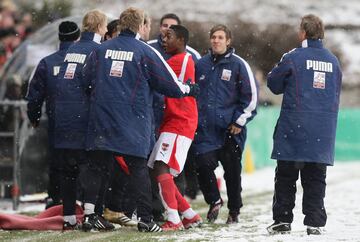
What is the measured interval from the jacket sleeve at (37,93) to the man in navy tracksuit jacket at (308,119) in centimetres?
245

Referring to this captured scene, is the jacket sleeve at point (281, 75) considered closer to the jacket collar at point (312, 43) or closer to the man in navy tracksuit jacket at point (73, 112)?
the jacket collar at point (312, 43)

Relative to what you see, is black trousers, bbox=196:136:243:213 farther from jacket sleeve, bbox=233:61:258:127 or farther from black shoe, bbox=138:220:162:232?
black shoe, bbox=138:220:162:232

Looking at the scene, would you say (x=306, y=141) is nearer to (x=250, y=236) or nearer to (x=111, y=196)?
(x=250, y=236)

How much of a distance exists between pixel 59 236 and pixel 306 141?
243cm

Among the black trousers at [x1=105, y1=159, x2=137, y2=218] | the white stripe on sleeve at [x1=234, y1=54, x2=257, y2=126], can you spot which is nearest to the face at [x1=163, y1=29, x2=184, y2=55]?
the white stripe on sleeve at [x1=234, y1=54, x2=257, y2=126]

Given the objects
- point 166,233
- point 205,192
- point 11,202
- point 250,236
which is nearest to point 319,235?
point 250,236

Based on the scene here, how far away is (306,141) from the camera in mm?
12234

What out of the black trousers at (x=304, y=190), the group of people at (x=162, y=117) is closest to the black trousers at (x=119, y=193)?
the group of people at (x=162, y=117)

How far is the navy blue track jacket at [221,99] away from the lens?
13969mm

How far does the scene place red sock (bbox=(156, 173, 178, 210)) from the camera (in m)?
12.9

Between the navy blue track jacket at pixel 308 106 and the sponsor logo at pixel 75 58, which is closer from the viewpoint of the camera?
the navy blue track jacket at pixel 308 106

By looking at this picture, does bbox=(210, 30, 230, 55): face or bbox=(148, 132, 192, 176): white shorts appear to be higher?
bbox=(210, 30, 230, 55): face

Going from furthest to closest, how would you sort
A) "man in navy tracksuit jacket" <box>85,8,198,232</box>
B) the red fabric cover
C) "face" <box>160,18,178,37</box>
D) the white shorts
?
"face" <box>160,18,178,37</box>, the white shorts, the red fabric cover, "man in navy tracksuit jacket" <box>85,8,198,232</box>

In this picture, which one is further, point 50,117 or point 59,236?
point 50,117
